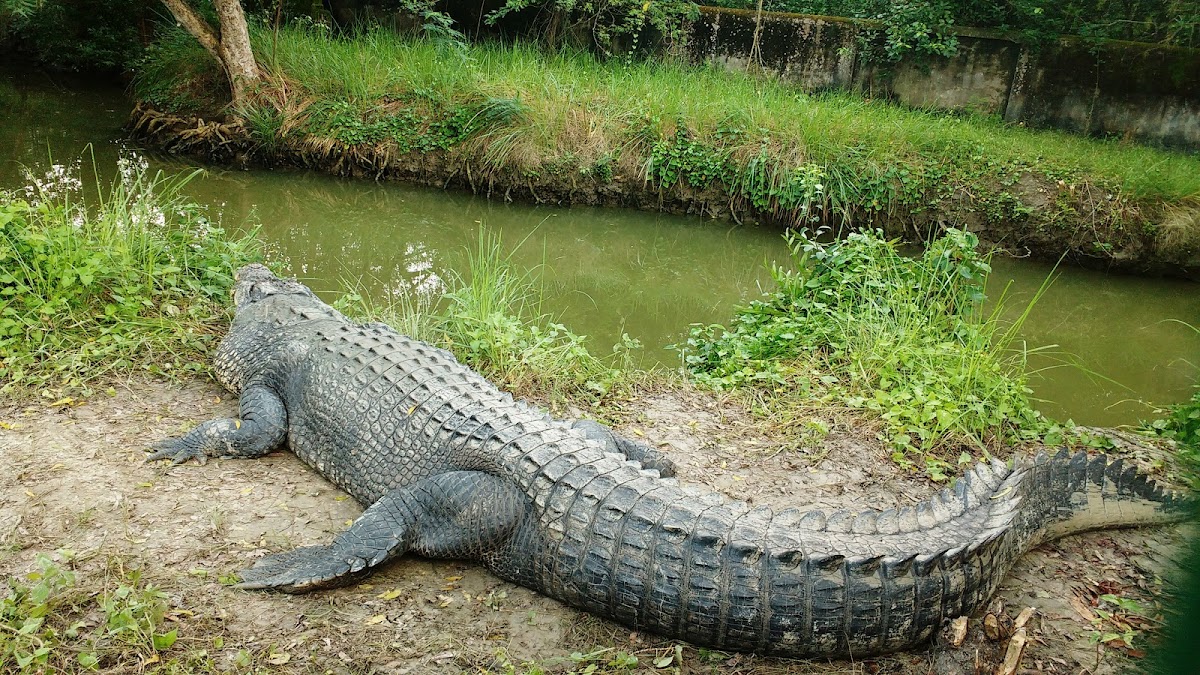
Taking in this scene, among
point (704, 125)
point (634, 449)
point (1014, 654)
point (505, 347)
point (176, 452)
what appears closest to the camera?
point (1014, 654)

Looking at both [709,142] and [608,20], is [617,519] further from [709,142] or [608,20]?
[608,20]

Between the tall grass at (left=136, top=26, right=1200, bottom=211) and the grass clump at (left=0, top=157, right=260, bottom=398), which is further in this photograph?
the tall grass at (left=136, top=26, right=1200, bottom=211)

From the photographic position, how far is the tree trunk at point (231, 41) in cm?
959

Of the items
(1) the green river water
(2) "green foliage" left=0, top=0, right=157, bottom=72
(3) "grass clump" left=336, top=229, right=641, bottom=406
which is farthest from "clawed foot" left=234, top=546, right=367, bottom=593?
(2) "green foliage" left=0, top=0, right=157, bottom=72

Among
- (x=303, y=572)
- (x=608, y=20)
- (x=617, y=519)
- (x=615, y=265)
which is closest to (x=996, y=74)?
(x=608, y=20)

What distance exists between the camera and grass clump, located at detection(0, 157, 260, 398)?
13.5 ft

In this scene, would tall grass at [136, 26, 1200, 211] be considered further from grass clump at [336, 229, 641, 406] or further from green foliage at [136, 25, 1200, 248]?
grass clump at [336, 229, 641, 406]

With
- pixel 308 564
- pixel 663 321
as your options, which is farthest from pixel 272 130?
pixel 308 564

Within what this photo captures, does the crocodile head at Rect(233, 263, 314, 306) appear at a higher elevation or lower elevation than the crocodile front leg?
higher

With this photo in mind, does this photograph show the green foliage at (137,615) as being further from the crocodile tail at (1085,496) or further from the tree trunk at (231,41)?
the tree trunk at (231,41)

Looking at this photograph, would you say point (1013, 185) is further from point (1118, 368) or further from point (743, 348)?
point (743, 348)

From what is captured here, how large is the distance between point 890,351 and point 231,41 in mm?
8836

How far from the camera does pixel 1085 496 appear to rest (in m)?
3.19

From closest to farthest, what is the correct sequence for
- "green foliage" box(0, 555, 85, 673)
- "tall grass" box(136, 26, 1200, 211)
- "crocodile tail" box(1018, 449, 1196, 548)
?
"green foliage" box(0, 555, 85, 673), "crocodile tail" box(1018, 449, 1196, 548), "tall grass" box(136, 26, 1200, 211)
